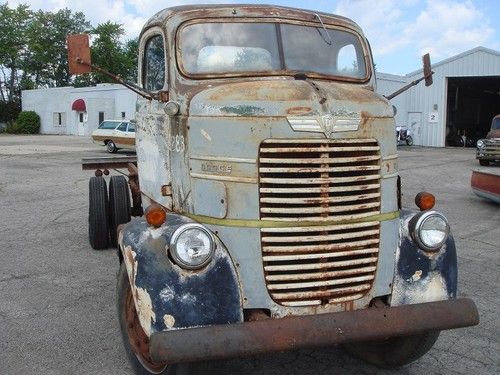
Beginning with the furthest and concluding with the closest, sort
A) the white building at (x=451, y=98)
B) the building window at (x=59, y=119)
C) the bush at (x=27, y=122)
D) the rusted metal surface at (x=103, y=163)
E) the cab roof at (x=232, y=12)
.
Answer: the bush at (x=27, y=122) < the building window at (x=59, y=119) < the white building at (x=451, y=98) < the rusted metal surface at (x=103, y=163) < the cab roof at (x=232, y=12)

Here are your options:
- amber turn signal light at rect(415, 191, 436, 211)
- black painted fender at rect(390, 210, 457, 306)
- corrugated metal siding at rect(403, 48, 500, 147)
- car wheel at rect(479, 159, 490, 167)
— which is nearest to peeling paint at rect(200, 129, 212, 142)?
black painted fender at rect(390, 210, 457, 306)

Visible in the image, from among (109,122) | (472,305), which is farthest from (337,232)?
(109,122)

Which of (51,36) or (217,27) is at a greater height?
(51,36)

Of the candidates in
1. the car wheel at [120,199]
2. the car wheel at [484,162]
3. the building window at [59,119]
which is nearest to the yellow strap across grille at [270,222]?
the car wheel at [120,199]

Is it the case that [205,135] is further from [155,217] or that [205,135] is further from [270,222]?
[270,222]

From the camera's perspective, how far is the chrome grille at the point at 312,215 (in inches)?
135

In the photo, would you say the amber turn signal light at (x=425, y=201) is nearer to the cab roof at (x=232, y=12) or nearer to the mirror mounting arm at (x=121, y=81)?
the cab roof at (x=232, y=12)

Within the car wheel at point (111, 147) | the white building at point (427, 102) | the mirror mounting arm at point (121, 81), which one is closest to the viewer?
the mirror mounting arm at point (121, 81)

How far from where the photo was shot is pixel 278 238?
11.3ft

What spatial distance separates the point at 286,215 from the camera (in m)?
3.44

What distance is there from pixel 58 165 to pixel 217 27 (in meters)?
16.6

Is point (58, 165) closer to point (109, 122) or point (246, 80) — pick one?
point (109, 122)

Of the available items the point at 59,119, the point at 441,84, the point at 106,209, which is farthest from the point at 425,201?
the point at 59,119

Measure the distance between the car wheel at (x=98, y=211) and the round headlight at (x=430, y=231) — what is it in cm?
438
